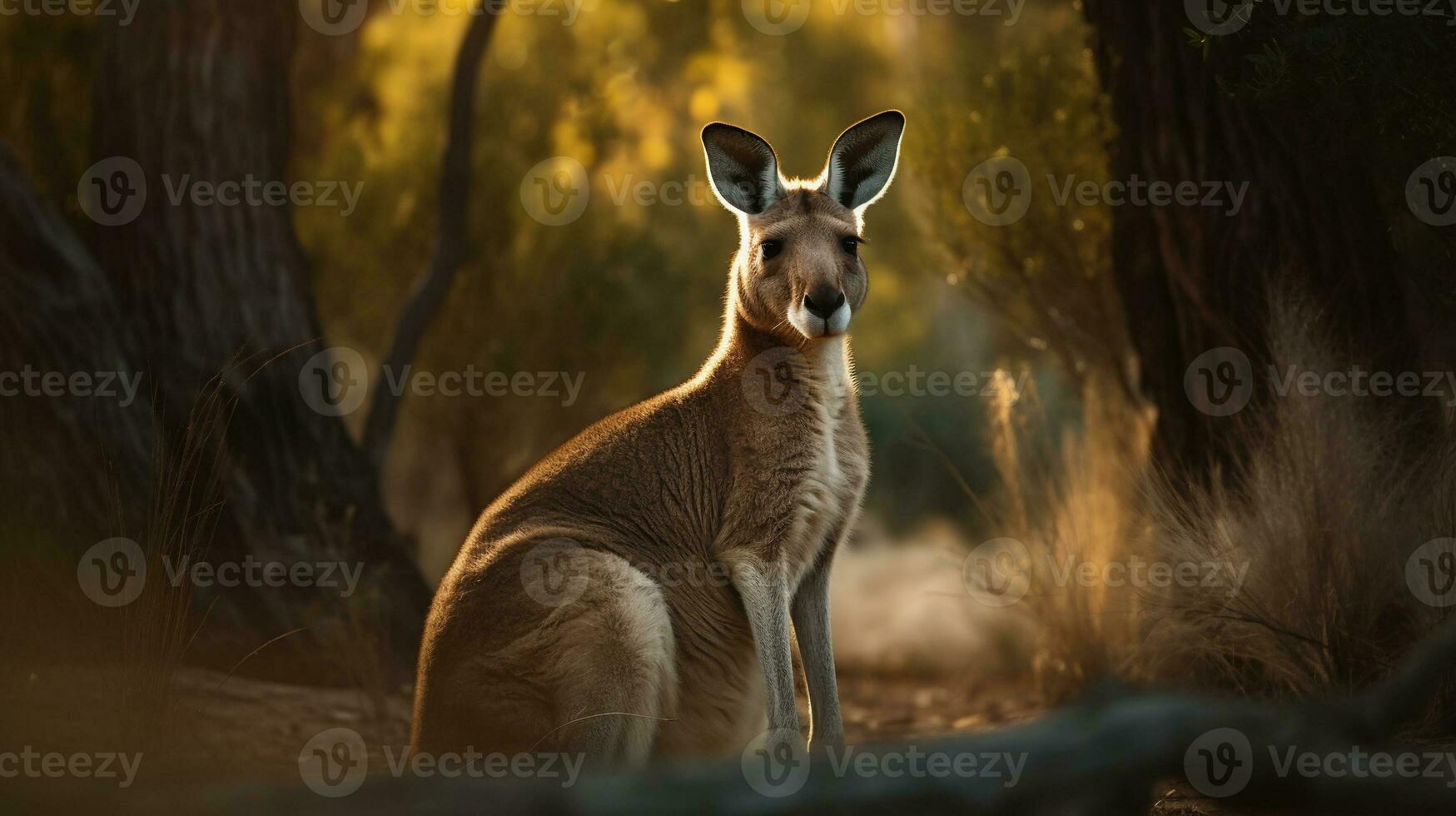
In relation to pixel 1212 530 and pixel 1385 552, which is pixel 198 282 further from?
pixel 1385 552

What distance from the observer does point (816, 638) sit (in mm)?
5266

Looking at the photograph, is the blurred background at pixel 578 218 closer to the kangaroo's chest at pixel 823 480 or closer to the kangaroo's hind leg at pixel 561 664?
the kangaroo's chest at pixel 823 480

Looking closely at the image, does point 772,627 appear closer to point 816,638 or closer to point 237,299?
point 816,638

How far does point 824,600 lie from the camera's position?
5.31 metres

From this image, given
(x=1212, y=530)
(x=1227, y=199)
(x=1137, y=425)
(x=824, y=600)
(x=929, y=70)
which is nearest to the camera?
(x=824, y=600)

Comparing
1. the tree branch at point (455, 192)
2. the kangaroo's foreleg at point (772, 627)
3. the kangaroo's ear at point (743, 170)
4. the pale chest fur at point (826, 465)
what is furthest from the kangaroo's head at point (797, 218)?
the tree branch at point (455, 192)

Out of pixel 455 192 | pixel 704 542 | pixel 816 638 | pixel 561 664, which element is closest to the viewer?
pixel 561 664

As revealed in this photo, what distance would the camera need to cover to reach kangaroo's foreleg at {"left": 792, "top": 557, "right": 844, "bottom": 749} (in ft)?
16.7

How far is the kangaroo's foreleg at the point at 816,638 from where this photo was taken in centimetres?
509

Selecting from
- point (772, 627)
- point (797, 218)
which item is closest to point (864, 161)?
point (797, 218)

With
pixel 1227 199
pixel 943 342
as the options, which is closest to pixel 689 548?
pixel 1227 199

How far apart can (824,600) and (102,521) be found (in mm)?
4057

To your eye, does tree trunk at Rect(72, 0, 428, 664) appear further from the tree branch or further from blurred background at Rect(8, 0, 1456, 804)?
the tree branch

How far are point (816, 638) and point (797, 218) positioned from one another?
179 centimetres
